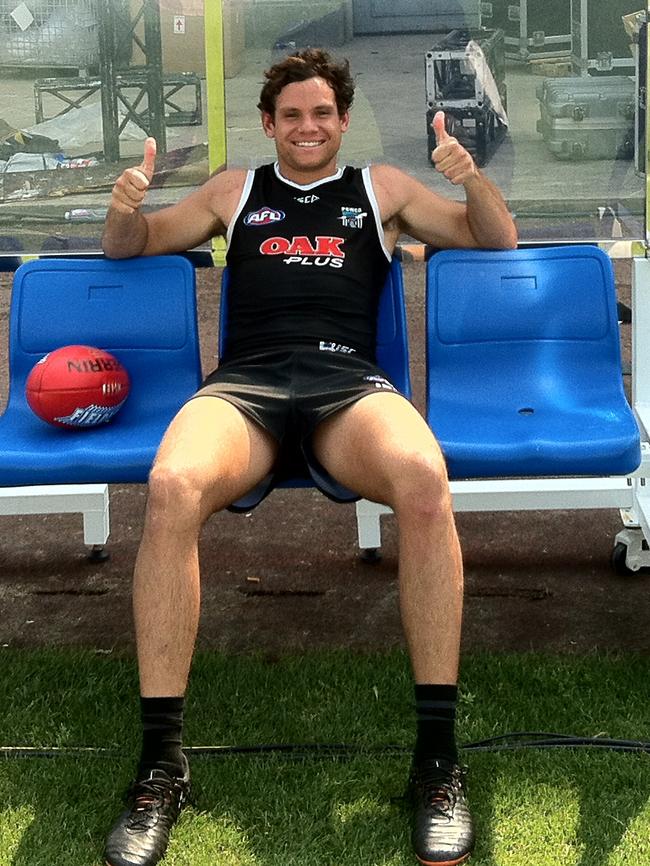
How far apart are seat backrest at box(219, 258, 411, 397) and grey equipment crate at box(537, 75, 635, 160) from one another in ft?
2.91

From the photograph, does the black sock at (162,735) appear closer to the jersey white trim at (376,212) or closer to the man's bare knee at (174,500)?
the man's bare knee at (174,500)

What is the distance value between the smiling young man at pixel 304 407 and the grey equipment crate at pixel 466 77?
22.7 inches

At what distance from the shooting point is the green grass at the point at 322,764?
8.86ft

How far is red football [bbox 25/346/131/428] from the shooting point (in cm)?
338

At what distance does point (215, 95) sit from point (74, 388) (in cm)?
124

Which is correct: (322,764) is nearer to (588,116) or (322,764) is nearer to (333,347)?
(333,347)

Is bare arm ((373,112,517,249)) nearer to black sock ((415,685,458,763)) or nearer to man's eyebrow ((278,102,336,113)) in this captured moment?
man's eyebrow ((278,102,336,113))

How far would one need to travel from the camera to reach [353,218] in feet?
11.9

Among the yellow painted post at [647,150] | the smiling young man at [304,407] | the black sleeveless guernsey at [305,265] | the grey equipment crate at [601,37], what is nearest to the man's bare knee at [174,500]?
the smiling young man at [304,407]

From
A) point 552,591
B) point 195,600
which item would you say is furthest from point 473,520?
point 195,600

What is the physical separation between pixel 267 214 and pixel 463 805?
172 centimetres

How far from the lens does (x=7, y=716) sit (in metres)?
3.24

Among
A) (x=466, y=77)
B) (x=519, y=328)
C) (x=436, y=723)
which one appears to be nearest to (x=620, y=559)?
(x=519, y=328)

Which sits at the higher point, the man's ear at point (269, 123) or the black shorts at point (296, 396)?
the man's ear at point (269, 123)
